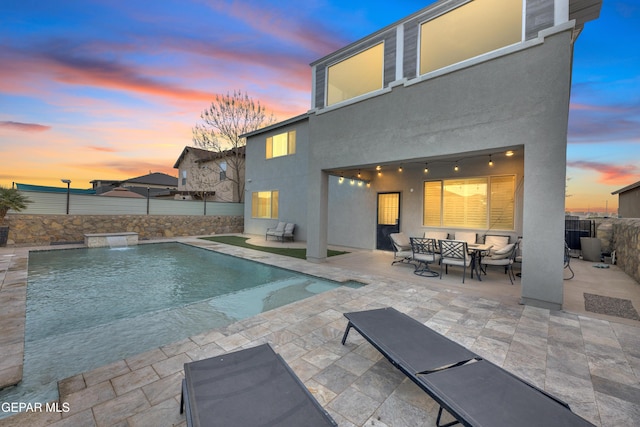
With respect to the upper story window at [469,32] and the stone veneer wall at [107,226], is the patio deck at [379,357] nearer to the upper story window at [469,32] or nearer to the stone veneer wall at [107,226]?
the upper story window at [469,32]

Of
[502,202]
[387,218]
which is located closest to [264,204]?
[387,218]

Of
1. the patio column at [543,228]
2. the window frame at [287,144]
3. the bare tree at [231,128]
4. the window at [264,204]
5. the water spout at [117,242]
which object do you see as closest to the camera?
the patio column at [543,228]

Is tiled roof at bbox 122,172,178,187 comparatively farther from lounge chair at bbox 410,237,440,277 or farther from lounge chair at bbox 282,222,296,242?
lounge chair at bbox 410,237,440,277

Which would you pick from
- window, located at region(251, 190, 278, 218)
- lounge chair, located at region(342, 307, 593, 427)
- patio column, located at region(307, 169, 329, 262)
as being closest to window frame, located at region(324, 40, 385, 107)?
patio column, located at region(307, 169, 329, 262)

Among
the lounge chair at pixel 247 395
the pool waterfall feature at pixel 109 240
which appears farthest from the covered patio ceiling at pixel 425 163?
the pool waterfall feature at pixel 109 240

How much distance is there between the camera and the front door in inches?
377

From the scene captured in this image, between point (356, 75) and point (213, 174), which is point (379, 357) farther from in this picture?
point (213, 174)

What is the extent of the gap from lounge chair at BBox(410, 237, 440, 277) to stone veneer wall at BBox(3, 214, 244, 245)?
12.8 m

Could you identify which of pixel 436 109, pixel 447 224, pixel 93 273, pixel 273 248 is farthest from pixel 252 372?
pixel 273 248

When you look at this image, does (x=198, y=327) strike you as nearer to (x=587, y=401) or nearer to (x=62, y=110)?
(x=587, y=401)

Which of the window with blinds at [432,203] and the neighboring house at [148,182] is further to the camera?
the neighboring house at [148,182]

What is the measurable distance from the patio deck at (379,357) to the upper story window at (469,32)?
4.77m

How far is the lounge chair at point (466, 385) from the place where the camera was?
1.44 meters

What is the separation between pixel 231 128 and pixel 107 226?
10609 mm
